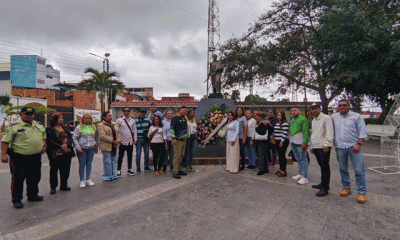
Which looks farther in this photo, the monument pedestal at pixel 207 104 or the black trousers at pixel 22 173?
the monument pedestal at pixel 207 104

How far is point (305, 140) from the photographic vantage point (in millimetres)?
4617

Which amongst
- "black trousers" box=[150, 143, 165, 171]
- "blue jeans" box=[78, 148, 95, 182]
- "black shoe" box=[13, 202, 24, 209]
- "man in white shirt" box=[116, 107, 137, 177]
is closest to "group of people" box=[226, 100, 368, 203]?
"black trousers" box=[150, 143, 165, 171]

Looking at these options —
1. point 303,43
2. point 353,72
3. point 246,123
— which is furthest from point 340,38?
point 246,123

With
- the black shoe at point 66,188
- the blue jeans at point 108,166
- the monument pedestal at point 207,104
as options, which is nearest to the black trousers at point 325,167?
the monument pedestal at point 207,104

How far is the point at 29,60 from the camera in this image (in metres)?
38.8

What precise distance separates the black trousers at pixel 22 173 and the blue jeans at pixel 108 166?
1296 mm

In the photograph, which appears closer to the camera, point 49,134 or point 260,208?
point 260,208

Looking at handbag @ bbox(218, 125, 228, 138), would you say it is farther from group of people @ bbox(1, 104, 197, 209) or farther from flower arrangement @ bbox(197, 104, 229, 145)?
group of people @ bbox(1, 104, 197, 209)

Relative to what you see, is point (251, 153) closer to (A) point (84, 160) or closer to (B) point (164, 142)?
(B) point (164, 142)

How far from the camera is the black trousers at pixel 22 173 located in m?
3.61

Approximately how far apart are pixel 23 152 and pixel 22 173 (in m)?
0.36

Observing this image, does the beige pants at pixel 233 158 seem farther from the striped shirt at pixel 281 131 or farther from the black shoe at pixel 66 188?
the black shoe at pixel 66 188

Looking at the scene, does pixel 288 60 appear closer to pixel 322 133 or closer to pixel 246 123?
pixel 246 123

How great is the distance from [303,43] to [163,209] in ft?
A: 52.4
